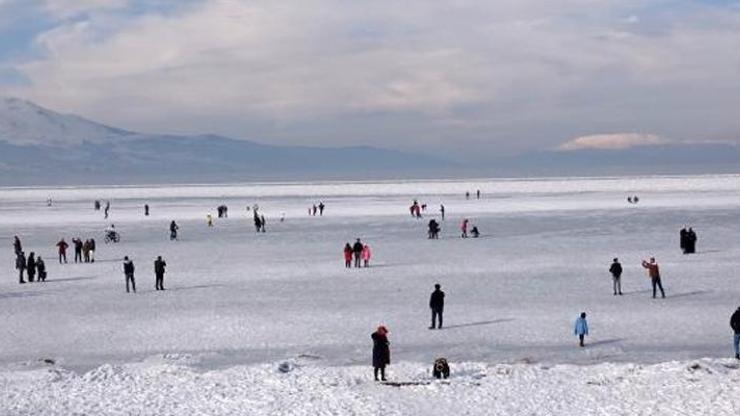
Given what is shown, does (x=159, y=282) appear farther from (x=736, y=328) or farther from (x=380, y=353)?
(x=736, y=328)

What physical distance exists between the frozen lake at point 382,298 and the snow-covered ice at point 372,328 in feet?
0.29

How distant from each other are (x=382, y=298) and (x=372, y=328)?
13.7 feet

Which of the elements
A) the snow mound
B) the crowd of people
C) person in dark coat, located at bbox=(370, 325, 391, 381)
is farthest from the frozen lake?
person in dark coat, located at bbox=(370, 325, 391, 381)

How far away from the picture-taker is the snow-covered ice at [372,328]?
15344mm

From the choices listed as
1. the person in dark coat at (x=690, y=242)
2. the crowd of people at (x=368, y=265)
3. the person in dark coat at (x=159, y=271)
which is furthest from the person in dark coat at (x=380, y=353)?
the person in dark coat at (x=690, y=242)

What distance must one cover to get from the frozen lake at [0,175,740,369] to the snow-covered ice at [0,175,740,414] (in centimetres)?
Result: 9

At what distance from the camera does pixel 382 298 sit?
984 inches

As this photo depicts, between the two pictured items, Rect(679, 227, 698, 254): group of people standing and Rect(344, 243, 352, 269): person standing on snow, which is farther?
Rect(679, 227, 698, 254): group of people standing

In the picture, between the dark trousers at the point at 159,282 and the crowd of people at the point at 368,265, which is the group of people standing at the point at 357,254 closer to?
the crowd of people at the point at 368,265

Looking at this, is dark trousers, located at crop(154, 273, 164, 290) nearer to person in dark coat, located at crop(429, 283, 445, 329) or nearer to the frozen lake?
the frozen lake

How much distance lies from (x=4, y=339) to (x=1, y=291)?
822 cm

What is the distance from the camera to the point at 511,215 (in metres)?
57.3

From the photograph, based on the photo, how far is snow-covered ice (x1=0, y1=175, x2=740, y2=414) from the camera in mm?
15344

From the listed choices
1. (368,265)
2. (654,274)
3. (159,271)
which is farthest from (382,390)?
(368,265)
